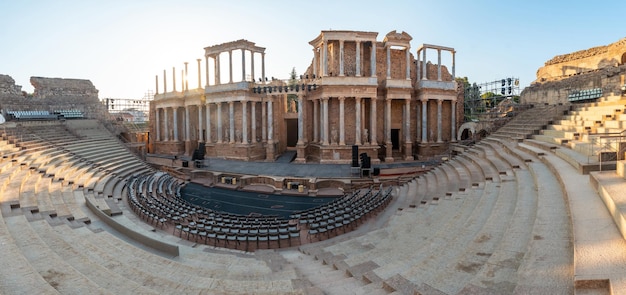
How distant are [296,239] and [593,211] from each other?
347 inches

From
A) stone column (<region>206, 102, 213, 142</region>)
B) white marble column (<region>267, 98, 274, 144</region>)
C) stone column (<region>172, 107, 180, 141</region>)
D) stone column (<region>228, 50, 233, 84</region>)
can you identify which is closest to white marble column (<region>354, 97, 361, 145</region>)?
white marble column (<region>267, 98, 274, 144</region>)

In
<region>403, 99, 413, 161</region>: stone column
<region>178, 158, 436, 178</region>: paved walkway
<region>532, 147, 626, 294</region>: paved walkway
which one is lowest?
<region>178, 158, 436, 178</region>: paved walkway

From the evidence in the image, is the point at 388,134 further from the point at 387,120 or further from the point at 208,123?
the point at 208,123

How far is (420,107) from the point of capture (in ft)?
100

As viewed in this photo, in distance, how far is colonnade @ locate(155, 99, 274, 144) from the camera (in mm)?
30312

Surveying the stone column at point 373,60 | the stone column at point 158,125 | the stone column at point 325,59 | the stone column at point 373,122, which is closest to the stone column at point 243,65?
the stone column at point 325,59

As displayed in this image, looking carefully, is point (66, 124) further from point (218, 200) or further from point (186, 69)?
point (218, 200)

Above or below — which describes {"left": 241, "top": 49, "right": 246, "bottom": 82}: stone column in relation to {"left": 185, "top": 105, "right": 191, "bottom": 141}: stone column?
above

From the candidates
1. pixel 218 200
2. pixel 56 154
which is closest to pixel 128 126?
pixel 56 154

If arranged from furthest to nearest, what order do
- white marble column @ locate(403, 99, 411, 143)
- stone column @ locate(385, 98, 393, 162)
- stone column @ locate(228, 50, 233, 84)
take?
stone column @ locate(228, 50, 233, 84)
white marble column @ locate(403, 99, 411, 143)
stone column @ locate(385, 98, 393, 162)

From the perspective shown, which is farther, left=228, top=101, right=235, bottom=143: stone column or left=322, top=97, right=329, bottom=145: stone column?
left=228, top=101, right=235, bottom=143: stone column

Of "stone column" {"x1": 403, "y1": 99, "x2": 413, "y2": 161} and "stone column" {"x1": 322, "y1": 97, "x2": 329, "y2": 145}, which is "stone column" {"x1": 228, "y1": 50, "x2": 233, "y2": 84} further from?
"stone column" {"x1": 403, "y1": 99, "x2": 413, "y2": 161}

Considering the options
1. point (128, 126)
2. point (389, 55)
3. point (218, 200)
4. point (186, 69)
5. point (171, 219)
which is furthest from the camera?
point (128, 126)

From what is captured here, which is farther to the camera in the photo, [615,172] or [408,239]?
[408,239]
